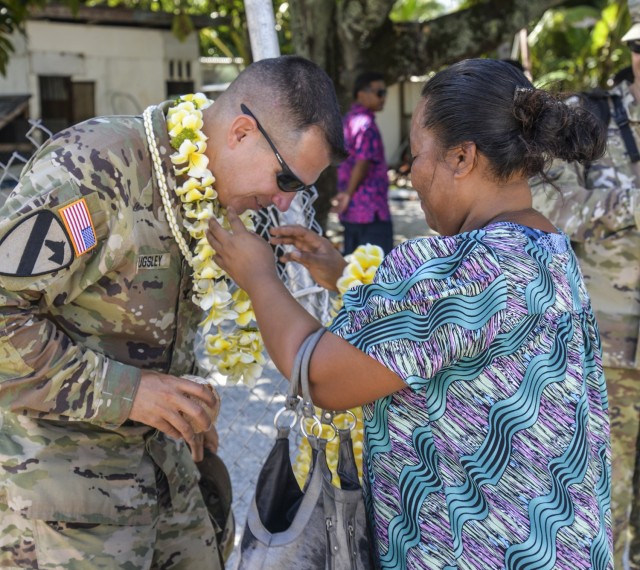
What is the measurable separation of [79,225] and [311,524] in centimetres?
85

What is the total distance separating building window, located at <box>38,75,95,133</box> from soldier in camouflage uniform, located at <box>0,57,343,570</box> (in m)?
11.0

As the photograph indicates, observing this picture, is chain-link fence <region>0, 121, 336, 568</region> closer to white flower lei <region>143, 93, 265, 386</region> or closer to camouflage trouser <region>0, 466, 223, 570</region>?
white flower lei <region>143, 93, 265, 386</region>

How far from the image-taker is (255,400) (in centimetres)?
590

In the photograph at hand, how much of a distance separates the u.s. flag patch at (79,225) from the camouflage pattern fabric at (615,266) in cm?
186

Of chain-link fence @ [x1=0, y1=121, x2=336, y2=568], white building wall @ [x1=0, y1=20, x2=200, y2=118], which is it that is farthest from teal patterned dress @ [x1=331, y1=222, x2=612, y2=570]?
white building wall @ [x1=0, y1=20, x2=200, y2=118]

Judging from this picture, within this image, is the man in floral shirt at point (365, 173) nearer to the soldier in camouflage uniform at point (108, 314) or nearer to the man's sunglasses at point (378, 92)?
the man's sunglasses at point (378, 92)

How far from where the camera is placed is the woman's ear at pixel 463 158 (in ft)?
6.22

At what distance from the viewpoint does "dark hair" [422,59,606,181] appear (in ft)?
6.16

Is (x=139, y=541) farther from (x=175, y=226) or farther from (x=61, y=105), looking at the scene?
(x=61, y=105)

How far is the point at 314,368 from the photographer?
1819mm

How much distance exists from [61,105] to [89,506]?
11646 mm

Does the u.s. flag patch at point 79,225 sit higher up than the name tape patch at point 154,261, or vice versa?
the u.s. flag patch at point 79,225

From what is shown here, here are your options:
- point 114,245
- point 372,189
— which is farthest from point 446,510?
point 372,189

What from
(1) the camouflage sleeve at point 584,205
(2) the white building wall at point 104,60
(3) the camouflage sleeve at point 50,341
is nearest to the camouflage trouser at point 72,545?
(3) the camouflage sleeve at point 50,341
